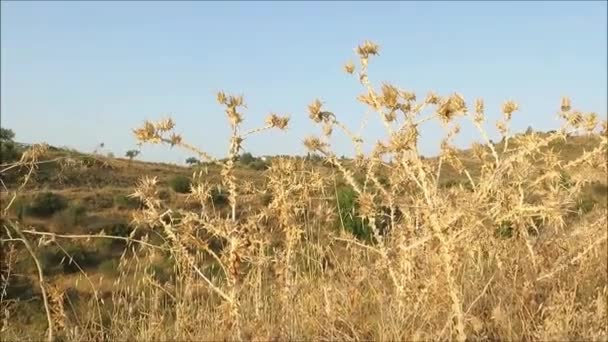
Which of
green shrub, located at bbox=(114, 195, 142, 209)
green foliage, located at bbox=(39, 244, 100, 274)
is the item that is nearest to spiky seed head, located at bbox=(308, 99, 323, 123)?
green foliage, located at bbox=(39, 244, 100, 274)

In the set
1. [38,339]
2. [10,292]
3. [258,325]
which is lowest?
[10,292]

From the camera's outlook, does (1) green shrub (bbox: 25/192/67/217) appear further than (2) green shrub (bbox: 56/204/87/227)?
Yes

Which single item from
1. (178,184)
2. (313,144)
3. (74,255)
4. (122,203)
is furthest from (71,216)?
(313,144)

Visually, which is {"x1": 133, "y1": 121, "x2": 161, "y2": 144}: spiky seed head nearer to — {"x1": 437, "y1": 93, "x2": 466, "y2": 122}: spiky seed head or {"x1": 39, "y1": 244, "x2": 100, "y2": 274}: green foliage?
{"x1": 437, "y1": 93, "x2": 466, "y2": 122}: spiky seed head

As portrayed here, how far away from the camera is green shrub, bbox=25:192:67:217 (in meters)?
23.3

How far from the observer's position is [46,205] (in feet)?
77.6

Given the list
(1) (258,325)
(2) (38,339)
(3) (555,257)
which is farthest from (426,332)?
(2) (38,339)

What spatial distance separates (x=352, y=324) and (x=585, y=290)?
1297 mm

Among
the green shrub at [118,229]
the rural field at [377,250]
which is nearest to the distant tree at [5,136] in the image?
the rural field at [377,250]

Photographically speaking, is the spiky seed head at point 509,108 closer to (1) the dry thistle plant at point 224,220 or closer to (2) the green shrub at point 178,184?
(1) the dry thistle plant at point 224,220

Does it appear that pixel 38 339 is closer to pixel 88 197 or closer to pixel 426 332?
pixel 426 332

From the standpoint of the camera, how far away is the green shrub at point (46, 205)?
2334 centimetres

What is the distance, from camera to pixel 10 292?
50.2ft

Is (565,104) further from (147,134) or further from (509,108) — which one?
(147,134)
